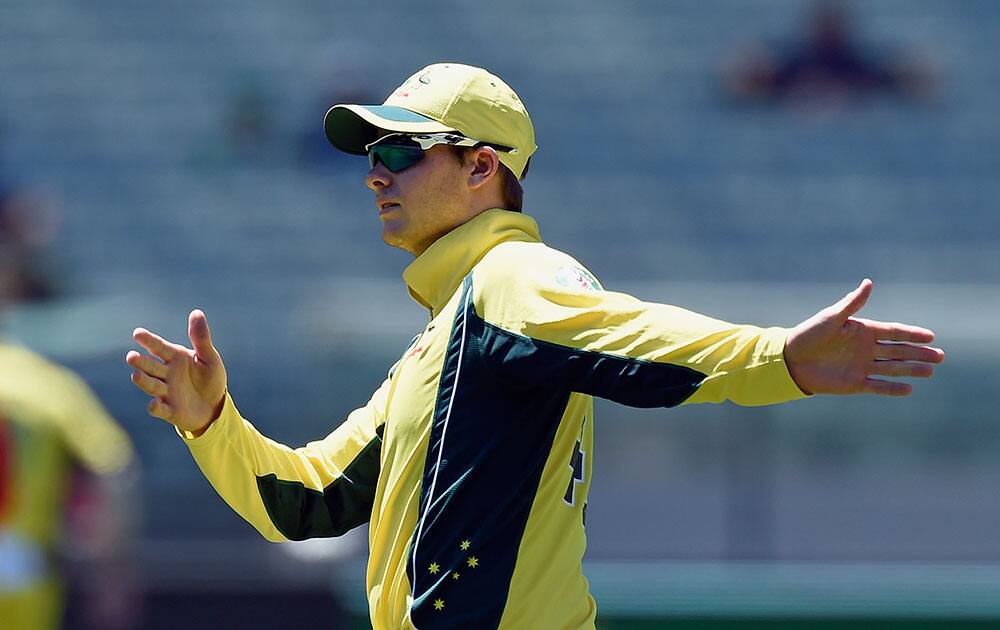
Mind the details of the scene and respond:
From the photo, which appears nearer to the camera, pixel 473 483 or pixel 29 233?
pixel 473 483

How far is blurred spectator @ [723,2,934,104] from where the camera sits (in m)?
12.1

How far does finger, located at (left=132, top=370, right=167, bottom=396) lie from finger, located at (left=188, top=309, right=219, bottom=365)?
3.5 inches

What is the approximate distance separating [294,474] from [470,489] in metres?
0.51

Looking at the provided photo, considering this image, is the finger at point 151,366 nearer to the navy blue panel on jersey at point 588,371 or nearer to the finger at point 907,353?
the navy blue panel on jersey at point 588,371

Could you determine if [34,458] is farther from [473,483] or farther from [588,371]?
[588,371]

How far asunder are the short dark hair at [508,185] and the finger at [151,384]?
67 cm

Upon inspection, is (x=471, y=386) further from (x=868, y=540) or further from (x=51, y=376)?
(x=868, y=540)

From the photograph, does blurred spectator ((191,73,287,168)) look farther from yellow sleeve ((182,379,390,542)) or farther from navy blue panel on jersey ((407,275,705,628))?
navy blue panel on jersey ((407,275,705,628))

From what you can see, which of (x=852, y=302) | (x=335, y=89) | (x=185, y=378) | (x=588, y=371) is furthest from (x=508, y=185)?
(x=335, y=89)

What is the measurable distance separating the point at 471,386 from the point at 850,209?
31.7ft

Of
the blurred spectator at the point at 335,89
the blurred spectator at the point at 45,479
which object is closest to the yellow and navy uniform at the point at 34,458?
the blurred spectator at the point at 45,479

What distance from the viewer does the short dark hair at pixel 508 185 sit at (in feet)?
9.28

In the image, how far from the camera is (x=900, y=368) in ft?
7.56

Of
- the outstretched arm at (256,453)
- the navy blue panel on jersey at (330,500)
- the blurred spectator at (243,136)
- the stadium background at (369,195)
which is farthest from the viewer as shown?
the blurred spectator at (243,136)
